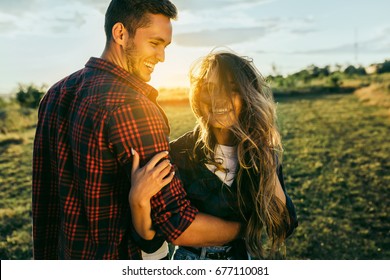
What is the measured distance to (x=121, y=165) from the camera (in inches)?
62.6

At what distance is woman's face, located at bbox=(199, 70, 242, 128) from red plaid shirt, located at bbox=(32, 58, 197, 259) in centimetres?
41

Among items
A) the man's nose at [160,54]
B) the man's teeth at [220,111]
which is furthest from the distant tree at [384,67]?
the man's nose at [160,54]

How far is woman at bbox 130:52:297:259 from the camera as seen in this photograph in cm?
202

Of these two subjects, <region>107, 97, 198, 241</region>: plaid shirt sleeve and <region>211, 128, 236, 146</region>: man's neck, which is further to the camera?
<region>211, 128, 236, 146</region>: man's neck

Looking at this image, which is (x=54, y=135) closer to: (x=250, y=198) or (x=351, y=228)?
(x=250, y=198)

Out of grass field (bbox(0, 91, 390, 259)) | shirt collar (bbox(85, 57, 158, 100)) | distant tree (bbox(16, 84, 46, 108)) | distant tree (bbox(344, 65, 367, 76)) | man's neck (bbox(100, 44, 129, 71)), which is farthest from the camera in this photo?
distant tree (bbox(344, 65, 367, 76))

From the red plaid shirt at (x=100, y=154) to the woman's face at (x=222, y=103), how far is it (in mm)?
407

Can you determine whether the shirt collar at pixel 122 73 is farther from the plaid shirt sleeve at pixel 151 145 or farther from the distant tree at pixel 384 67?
the distant tree at pixel 384 67

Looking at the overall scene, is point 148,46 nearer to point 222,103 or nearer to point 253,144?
point 222,103

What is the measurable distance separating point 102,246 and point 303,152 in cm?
726

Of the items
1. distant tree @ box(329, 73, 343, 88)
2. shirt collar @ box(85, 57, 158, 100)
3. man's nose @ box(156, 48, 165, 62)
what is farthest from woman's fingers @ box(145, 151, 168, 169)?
distant tree @ box(329, 73, 343, 88)

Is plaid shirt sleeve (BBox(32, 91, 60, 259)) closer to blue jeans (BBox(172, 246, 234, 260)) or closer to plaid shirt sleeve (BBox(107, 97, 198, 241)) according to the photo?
plaid shirt sleeve (BBox(107, 97, 198, 241))

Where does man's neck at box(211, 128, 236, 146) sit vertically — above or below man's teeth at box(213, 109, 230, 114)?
below
